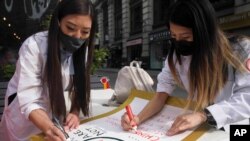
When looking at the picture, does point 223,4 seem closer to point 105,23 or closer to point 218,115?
point 218,115

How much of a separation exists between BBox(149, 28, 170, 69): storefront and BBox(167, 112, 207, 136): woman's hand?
20314mm

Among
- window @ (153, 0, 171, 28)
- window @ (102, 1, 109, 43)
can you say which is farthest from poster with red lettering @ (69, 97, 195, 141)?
window @ (102, 1, 109, 43)

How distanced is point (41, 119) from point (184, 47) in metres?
0.76

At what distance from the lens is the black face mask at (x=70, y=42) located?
167cm

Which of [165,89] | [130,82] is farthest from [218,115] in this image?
[130,82]

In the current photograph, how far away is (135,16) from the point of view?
28422mm

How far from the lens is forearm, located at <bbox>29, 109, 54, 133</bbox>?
141 centimetres

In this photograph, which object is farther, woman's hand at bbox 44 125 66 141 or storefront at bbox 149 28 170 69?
storefront at bbox 149 28 170 69

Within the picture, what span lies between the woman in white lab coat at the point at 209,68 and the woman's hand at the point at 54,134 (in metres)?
0.33

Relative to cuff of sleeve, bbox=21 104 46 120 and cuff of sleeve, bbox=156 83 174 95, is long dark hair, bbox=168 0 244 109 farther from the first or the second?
cuff of sleeve, bbox=21 104 46 120

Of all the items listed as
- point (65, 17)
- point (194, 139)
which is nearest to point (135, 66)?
point (65, 17)

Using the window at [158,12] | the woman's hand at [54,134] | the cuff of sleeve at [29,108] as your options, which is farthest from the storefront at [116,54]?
the woman's hand at [54,134]

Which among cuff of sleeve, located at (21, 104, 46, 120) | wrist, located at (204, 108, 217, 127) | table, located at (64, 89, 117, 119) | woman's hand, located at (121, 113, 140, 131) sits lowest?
table, located at (64, 89, 117, 119)

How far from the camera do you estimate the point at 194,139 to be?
4.57 ft
